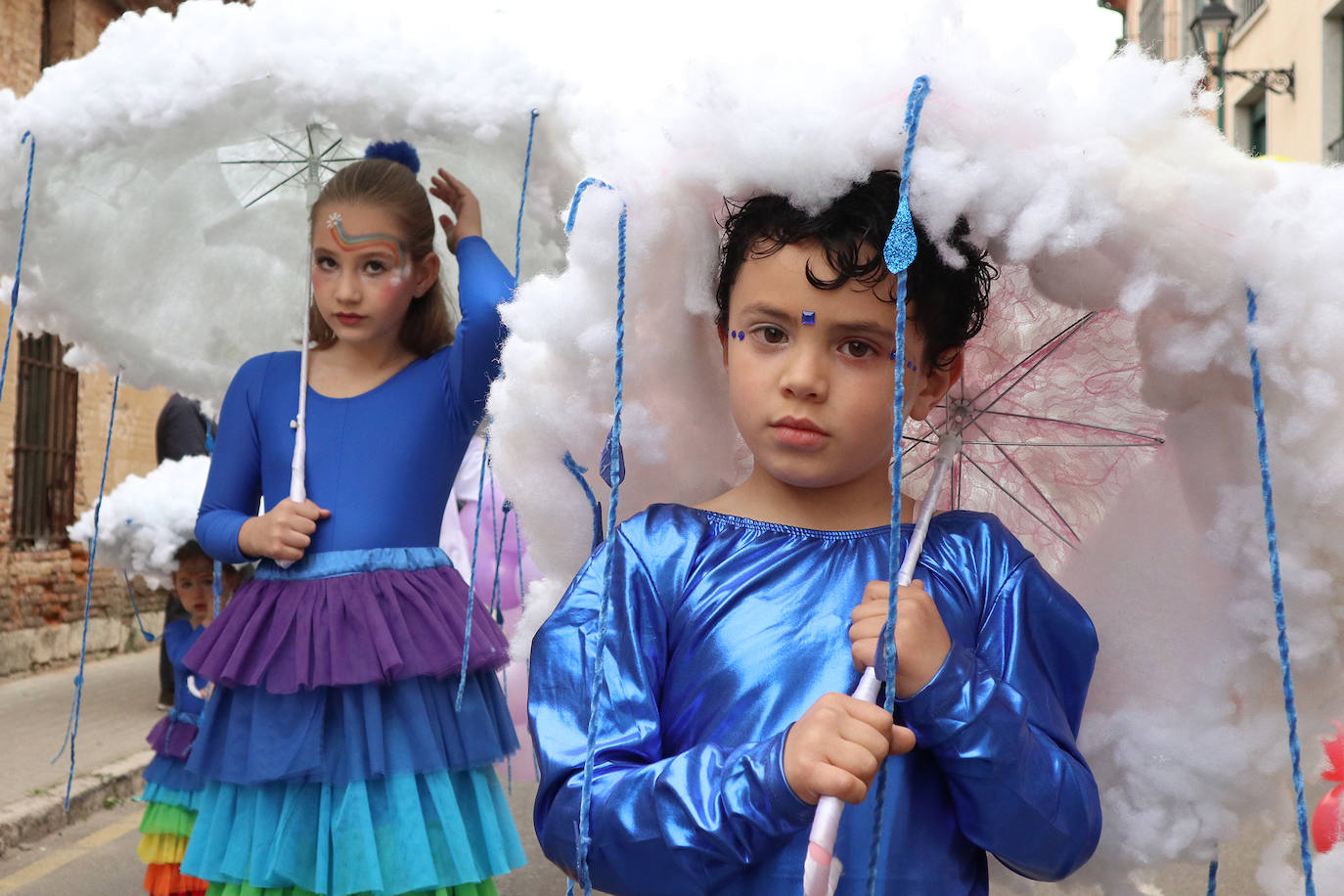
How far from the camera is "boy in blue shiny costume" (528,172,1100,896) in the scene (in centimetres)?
159

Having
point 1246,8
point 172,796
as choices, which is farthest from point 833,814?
point 1246,8

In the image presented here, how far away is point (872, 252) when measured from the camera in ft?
5.70

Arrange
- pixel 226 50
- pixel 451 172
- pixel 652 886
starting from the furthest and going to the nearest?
pixel 451 172 < pixel 226 50 < pixel 652 886

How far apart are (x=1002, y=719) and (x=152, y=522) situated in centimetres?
440

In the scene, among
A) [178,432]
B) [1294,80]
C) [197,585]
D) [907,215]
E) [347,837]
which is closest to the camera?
[907,215]

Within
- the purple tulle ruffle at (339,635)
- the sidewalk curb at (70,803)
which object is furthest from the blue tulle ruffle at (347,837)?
the sidewalk curb at (70,803)

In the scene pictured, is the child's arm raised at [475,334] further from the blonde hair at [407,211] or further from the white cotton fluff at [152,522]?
the white cotton fluff at [152,522]

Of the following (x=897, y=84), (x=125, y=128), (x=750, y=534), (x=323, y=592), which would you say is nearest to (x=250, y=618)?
(x=323, y=592)

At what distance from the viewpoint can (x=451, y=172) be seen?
365 cm

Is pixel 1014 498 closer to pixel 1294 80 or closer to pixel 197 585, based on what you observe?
pixel 197 585

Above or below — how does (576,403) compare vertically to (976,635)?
above

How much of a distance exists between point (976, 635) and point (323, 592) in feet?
5.27

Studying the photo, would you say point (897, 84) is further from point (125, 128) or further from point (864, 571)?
point (125, 128)

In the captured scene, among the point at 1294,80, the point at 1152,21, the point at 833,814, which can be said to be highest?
the point at 1152,21
